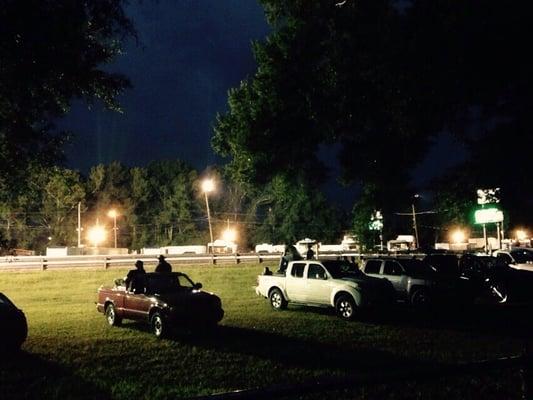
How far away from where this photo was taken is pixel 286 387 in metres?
3.01

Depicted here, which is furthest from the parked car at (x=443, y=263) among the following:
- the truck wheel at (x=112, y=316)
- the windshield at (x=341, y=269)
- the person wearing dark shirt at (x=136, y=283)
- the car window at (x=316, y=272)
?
the truck wheel at (x=112, y=316)

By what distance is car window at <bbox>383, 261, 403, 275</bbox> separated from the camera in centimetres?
1844

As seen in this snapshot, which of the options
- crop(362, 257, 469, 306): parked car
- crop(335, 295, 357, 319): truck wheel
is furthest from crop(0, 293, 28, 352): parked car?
crop(362, 257, 469, 306): parked car

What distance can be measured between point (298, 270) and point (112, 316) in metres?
6.25

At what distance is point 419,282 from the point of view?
17.5m

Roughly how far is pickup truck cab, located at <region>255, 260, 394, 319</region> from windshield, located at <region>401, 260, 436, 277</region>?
2092 millimetres

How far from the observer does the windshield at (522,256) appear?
925 inches

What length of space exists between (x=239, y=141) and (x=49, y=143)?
362 inches

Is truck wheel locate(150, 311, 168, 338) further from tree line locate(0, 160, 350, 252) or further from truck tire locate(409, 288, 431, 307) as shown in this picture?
tree line locate(0, 160, 350, 252)

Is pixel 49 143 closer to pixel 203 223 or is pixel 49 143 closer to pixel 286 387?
pixel 286 387

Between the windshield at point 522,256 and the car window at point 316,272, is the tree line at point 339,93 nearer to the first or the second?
the windshield at point 522,256

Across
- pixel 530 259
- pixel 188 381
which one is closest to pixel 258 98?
pixel 530 259

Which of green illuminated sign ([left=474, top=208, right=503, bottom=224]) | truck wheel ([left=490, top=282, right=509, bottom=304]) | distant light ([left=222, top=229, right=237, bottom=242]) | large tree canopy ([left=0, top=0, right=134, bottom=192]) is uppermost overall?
large tree canopy ([left=0, top=0, right=134, bottom=192])

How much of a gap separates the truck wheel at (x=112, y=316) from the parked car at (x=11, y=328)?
154 inches
